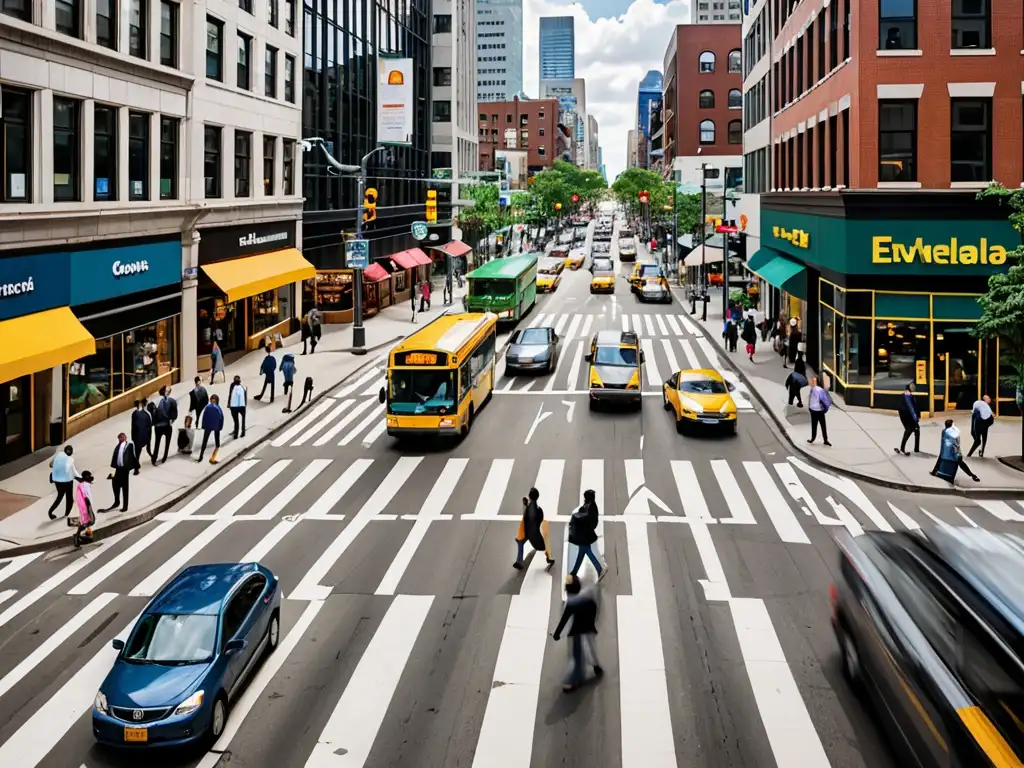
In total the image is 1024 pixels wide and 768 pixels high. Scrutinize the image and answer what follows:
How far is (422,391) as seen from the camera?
25109 mm

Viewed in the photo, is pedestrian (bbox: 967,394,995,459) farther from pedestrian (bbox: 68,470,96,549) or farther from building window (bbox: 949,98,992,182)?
pedestrian (bbox: 68,470,96,549)

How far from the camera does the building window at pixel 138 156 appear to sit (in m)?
29.2

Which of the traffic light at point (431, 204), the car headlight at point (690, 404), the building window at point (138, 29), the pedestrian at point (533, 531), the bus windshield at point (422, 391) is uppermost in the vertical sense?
the building window at point (138, 29)

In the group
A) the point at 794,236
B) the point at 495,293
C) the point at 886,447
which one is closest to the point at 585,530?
the point at 886,447

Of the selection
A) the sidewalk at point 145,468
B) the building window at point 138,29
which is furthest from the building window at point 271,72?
the sidewalk at point 145,468

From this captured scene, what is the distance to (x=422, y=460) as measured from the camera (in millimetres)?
24156

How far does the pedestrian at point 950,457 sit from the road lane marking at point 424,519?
11.0m

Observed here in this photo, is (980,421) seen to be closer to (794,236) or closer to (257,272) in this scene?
(794,236)

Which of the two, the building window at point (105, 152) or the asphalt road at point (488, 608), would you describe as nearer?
the asphalt road at point (488, 608)

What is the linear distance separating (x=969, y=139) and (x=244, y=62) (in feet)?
92.7

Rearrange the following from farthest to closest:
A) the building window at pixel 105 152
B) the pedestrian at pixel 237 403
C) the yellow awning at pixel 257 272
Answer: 1. the yellow awning at pixel 257 272
2. the building window at pixel 105 152
3. the pedestrian at pixel 237 403

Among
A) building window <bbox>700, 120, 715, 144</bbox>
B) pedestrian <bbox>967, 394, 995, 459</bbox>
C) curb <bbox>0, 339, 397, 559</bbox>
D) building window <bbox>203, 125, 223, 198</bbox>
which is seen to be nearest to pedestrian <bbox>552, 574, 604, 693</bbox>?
curb <bbox>0, 339, 397, 559</bbox>

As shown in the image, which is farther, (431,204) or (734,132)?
(734,132)

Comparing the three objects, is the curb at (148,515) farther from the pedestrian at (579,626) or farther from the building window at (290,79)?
the building window at (290,79)
